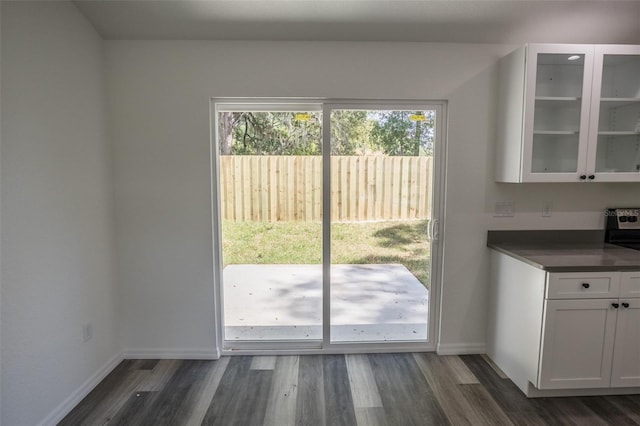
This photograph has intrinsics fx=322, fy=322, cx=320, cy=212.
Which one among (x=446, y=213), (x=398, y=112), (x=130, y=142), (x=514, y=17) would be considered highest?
(x=514, y=17)

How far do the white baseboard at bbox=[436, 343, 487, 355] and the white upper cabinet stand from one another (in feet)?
4.37

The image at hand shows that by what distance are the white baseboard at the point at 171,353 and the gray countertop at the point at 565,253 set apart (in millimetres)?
2322

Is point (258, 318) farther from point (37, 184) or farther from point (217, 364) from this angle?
point (37, 184)

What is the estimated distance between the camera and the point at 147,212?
2.42 metres

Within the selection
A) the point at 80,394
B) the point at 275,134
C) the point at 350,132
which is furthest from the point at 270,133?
the point at 80,394

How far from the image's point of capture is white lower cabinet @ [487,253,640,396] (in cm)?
192

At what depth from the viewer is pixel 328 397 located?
205cm

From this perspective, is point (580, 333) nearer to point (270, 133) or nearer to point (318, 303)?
point (318, 303)

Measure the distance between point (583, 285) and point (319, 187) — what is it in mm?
1792

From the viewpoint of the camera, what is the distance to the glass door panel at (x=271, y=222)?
2492 millimetres

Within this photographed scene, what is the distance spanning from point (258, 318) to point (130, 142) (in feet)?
5.59

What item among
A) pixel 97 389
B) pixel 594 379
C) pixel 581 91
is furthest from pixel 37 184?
pixel 594 379

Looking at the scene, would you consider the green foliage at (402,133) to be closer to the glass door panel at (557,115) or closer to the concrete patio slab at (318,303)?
the glass door panel at (557,115)

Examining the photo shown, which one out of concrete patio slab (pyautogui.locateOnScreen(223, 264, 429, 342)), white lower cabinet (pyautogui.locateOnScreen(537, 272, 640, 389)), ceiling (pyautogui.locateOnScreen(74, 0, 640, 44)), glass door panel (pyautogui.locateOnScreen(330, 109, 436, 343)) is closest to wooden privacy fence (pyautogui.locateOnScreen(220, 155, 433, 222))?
glass door panel (pyautogui.locateOnScreen(330, 109, 436, 343))
